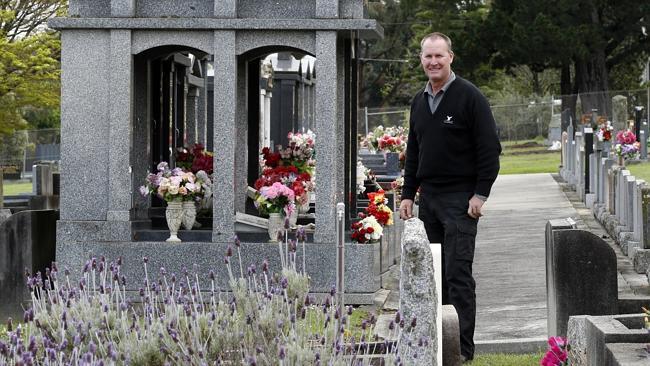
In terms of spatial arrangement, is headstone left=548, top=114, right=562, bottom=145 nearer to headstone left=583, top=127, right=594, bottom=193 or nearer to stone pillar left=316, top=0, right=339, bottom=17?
headstone left=583, top=127, right=594, bottom=193

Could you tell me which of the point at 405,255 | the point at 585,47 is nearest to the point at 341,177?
the point at 405,255

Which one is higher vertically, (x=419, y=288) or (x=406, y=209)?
(x=406, y=209)

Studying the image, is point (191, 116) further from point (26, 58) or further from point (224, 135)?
point (26, 58)

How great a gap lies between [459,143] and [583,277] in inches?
50.0

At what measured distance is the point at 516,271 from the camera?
15336 mm

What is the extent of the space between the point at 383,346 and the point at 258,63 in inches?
323

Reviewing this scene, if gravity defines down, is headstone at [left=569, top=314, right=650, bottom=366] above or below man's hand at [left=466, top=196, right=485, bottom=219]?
below

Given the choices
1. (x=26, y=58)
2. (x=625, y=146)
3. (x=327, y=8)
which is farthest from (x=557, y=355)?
(x=625, y=146)

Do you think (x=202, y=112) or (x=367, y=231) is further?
(x=202, y=112)

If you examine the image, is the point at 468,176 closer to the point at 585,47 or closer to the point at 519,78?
the point at 585,47

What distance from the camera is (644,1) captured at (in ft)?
170

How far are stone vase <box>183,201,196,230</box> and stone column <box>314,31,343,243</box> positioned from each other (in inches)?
51.8

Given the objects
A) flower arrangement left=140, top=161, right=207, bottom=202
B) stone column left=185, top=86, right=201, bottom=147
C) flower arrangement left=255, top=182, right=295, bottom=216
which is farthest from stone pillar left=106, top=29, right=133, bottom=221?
stone column left=185, top=86, right=201, bottom=147

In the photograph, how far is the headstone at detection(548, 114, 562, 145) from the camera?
53938 mm
